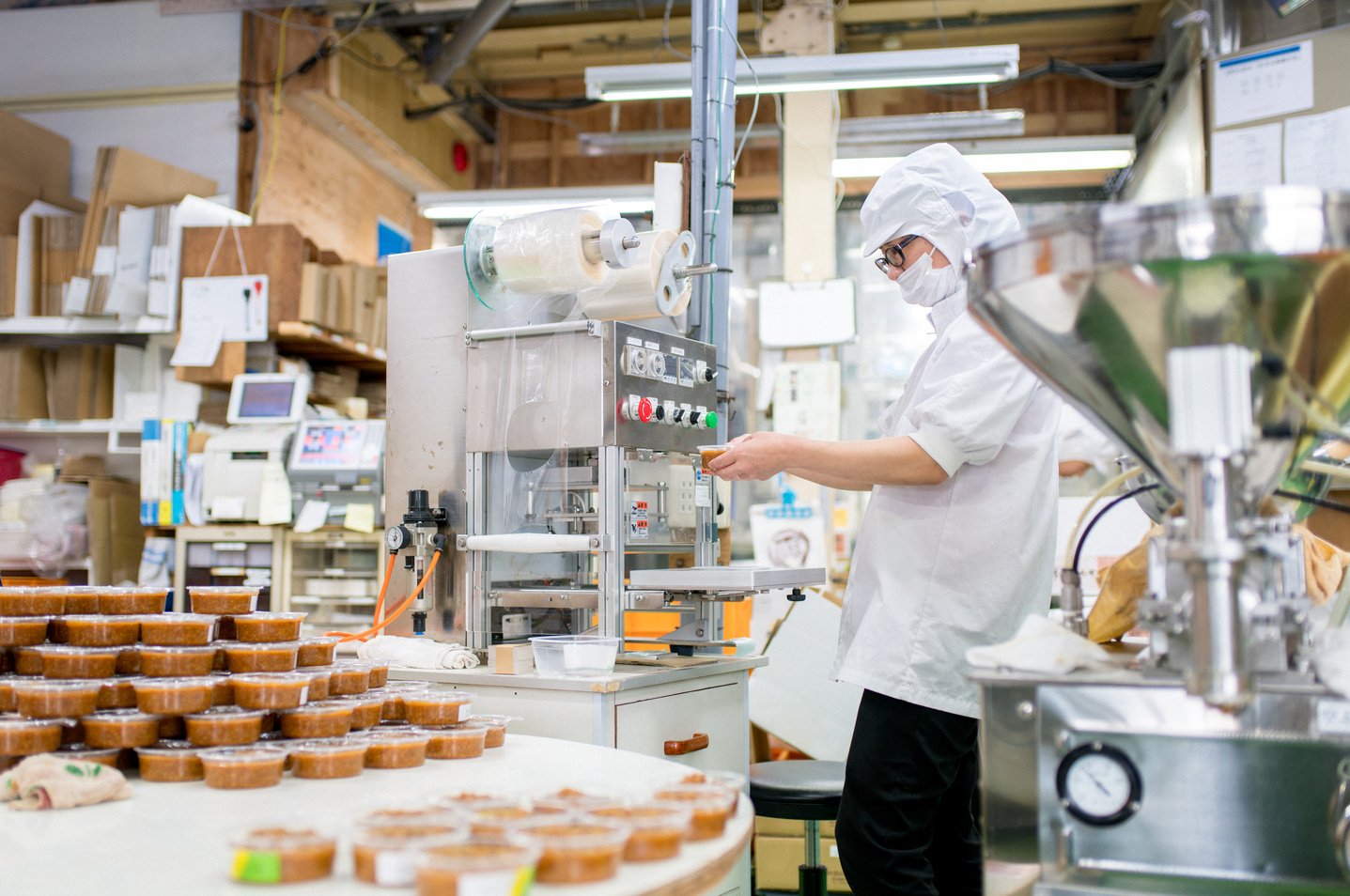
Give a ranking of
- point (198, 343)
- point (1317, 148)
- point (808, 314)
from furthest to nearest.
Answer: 1. point (808, 314)
2. point (198, 343)
3. point (1317, 148)

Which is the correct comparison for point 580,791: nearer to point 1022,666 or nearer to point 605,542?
point 1022,666

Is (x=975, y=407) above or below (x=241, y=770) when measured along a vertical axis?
above

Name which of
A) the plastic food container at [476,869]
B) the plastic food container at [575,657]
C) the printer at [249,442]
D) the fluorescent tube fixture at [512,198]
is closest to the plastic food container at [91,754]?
the plastic food container at [476,869]

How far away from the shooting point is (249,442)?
15.0 feet

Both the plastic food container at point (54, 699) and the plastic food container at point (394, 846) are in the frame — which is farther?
the plastic food container at point (54, 699)

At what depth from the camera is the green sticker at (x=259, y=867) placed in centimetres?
96

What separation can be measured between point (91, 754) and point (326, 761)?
280mm

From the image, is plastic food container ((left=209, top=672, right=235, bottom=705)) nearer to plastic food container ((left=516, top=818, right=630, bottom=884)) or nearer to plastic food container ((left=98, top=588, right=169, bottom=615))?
plastic food container ((left=98, top=588, right=169, bottom=615))

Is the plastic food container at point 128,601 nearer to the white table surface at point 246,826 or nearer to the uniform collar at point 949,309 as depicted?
the white table surface at point 246,826

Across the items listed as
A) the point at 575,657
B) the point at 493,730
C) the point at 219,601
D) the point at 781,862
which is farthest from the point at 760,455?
the point at 781,862

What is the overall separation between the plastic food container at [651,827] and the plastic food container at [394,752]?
1.53 ft

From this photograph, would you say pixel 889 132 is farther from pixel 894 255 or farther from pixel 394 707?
pixel 394 707

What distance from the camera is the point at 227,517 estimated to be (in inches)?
178

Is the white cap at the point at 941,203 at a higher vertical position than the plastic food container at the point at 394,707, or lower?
higher
